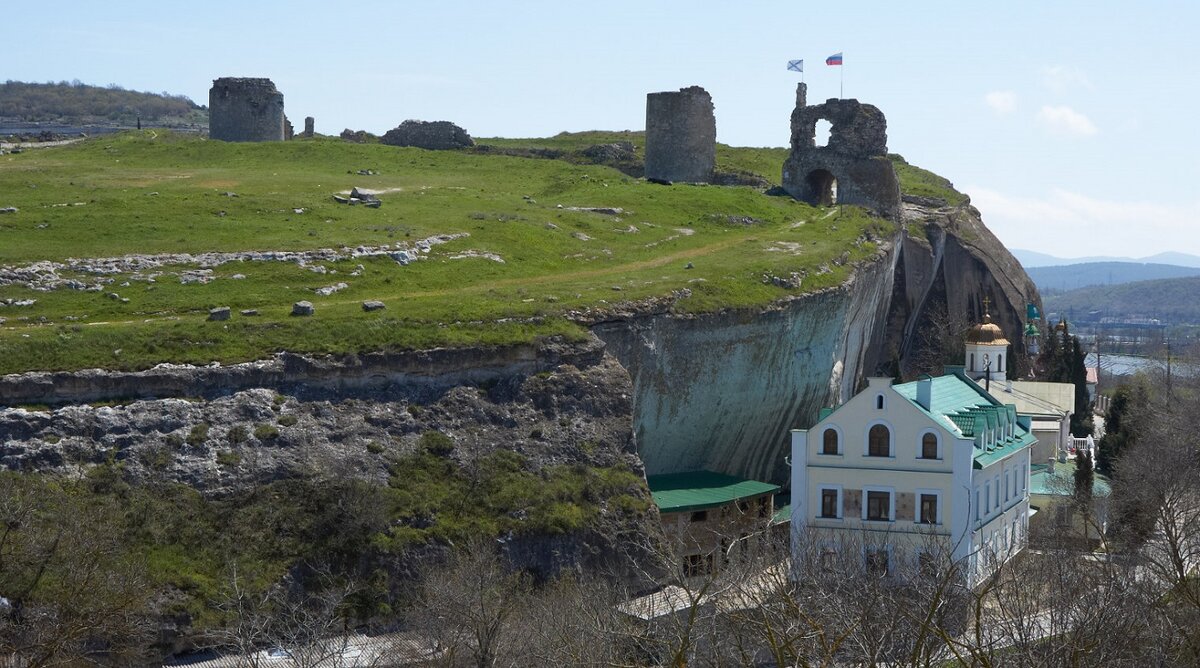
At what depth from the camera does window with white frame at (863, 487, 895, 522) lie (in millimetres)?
52156

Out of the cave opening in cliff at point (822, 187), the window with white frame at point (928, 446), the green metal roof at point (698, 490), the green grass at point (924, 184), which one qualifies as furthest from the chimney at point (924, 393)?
the green grass at point (924, 184)

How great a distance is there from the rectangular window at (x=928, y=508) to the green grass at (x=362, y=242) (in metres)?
13.1

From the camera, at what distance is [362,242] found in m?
66.8

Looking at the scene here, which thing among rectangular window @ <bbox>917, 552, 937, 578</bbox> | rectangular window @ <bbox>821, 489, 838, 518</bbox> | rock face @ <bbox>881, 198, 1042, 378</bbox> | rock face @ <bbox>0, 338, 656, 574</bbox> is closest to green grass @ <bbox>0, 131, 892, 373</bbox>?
rock face @ <bbox>0, 338, 656, 574</bbox>

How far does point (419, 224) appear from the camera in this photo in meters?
72.0

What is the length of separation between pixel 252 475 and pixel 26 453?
19.8 feet

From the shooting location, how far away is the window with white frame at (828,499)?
173 feet

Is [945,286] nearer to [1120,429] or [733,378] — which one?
[1120,429]

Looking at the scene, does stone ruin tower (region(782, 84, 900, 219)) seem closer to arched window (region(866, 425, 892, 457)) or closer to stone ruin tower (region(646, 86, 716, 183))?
stone ruin tower (region(646, 86, 716, 183))

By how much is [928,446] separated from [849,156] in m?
42.1

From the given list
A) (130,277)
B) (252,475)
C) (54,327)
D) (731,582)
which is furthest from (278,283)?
(731,582)

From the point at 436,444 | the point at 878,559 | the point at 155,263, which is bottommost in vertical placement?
the point at 878,559

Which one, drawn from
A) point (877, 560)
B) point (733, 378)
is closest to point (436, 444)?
point (877, 560)

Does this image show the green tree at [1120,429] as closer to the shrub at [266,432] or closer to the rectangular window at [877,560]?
the rectangular window at [877,560]
